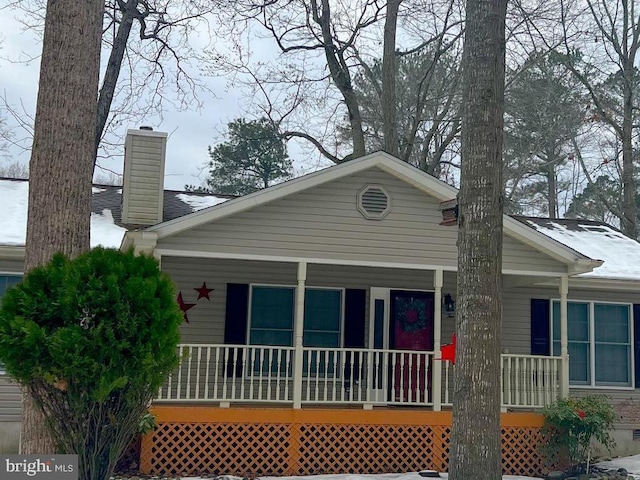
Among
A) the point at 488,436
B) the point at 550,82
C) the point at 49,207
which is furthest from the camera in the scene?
the point at 550,82

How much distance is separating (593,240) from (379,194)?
5670mm

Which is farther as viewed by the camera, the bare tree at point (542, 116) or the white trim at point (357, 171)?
the bare tree at point (542, 116)

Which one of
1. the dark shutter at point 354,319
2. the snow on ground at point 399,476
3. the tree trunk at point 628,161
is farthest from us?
the tree trunk at point 628,161

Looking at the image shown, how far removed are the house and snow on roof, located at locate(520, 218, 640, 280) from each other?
0.25 ft

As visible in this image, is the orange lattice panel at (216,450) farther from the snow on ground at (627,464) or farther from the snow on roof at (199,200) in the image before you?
the snow on ground at (627,464)

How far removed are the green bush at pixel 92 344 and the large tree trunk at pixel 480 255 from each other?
8.82 ft

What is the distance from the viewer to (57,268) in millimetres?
4930

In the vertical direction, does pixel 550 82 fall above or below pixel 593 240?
above

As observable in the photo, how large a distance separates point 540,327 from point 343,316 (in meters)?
3.56

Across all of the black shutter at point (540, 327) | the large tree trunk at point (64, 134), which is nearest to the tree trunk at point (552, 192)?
the black shutter at point (540, 327)

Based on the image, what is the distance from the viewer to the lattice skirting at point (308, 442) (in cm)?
980

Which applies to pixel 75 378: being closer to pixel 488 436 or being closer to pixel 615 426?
pixel 488 436

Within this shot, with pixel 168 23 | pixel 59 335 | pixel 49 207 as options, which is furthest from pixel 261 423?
pixel 168 23

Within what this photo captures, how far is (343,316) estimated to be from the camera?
39.6 ft
